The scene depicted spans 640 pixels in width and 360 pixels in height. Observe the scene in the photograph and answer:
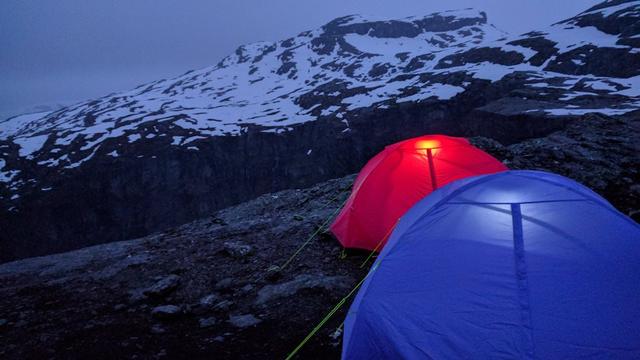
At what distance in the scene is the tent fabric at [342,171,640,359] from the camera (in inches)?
121

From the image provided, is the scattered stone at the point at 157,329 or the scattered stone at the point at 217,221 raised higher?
the scattered stone at the point at 157,329

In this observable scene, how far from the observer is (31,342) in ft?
18.5

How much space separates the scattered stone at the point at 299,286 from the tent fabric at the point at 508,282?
7.54 feet

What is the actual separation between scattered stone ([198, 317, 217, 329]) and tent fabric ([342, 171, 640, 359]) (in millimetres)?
2860

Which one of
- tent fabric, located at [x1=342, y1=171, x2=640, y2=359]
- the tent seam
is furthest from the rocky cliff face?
the tent seam

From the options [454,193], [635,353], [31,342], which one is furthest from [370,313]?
[31,342]

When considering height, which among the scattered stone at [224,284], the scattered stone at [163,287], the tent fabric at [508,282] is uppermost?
the tent fabric at [508,282]

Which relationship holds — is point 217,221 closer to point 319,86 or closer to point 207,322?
point 207,322

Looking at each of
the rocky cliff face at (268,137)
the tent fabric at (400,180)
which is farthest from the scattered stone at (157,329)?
the rocky cliff face at (268,137)

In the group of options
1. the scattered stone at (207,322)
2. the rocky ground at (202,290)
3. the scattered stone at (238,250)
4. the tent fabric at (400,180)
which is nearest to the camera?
the rocky ground at (202,290)

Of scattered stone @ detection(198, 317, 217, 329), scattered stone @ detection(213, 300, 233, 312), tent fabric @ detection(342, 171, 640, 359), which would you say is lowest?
scattered stone @ detection(198, 317, 217, 329)

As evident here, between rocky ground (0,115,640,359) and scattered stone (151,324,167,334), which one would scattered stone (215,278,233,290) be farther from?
scattered stone (151,324,167,334)

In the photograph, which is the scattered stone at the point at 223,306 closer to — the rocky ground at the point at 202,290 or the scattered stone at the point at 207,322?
the rocky ground at the point at 202,290

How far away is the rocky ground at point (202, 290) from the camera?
17.5 feet
